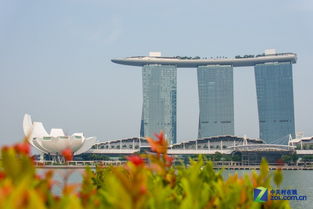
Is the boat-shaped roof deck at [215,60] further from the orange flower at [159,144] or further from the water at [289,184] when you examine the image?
the orange flower at [159,144]

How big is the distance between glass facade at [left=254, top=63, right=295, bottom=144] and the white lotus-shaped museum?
83.5 m

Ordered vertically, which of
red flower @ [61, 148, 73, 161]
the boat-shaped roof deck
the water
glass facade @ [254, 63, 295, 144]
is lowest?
the water

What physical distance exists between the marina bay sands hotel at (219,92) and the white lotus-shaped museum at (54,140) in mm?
57693

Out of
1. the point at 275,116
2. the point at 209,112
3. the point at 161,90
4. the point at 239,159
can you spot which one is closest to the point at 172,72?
the point at 161,90

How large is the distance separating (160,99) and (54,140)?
7387cm

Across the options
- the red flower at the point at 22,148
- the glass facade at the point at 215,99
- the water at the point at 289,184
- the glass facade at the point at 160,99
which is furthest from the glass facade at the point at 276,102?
the red flower at the point at 22,148

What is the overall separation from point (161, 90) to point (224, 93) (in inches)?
1024

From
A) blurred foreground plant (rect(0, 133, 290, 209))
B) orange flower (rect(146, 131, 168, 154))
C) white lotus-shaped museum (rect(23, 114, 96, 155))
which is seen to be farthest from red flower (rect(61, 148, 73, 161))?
white lotus-shaped museum (rect(23, 114, 96, 155))

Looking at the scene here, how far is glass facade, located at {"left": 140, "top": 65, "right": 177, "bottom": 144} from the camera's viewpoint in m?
190

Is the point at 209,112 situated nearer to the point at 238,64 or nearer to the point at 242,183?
the point at 238,64

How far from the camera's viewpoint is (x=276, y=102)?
7520 inches

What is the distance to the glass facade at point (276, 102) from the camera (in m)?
189

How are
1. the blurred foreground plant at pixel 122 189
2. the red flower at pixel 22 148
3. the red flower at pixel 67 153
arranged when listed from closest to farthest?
the blurred foreground plant at pixel 122 189, the red flower at pixel 22 148, the red flower at pixel 67 153

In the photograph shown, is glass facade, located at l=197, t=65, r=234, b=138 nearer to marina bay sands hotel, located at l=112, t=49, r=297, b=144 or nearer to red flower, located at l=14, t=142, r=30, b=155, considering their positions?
marina bay sands hotel, located at l=112, t=49, r=297, b=144
